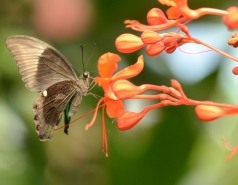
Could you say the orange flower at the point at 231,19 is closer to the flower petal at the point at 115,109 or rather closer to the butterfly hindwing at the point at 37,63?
the flower petal at the point at 115,109

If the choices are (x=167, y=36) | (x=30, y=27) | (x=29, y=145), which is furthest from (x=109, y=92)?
(x=30, y=27)

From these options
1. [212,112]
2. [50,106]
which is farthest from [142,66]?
[50,106]

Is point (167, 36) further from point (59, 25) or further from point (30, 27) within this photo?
point (30, 27)

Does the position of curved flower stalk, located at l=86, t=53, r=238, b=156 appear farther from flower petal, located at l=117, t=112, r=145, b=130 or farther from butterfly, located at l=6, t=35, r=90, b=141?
butterfly, located at l=6, t=35, r=90, b=141

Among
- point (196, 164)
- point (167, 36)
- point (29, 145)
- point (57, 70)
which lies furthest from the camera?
point (29, 145)

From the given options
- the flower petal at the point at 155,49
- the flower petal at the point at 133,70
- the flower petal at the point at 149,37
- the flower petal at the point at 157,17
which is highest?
the flower petal at the point at 157,17

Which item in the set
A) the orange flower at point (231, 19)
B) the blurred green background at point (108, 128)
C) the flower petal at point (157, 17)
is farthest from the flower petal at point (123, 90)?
the blurred green background at point (108, 128)
